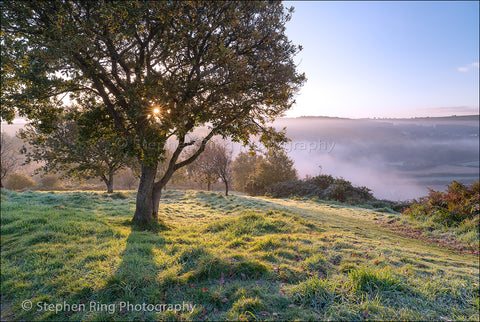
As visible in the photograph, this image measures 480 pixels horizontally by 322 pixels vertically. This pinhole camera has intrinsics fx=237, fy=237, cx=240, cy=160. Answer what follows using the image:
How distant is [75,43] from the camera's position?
26.1 ft

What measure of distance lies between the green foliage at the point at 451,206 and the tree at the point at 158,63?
12390mm

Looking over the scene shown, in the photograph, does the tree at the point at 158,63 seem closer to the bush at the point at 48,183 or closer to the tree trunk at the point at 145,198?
the tree trunk at the point at 145,198

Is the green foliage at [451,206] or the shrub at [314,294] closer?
the shrub at [314,294]

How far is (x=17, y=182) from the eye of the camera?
1998 inches

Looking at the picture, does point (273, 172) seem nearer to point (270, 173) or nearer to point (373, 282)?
point (270, 173)

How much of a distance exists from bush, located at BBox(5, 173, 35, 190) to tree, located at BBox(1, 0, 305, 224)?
53961mm

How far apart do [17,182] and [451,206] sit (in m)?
70.8

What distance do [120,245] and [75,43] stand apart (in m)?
7.04

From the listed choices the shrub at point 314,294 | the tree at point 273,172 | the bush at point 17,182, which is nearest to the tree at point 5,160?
the bush at point 17,182

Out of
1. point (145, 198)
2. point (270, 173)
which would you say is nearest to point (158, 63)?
point (145, 198)

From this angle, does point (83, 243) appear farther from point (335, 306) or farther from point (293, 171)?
point (293, 171)

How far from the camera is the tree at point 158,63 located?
8.52 m

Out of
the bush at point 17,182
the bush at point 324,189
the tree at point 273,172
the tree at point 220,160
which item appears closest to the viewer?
the bush at point 324,189

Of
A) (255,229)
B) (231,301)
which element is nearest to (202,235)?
(255,229)
